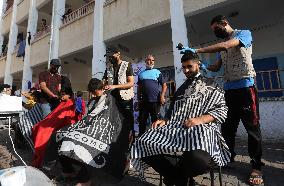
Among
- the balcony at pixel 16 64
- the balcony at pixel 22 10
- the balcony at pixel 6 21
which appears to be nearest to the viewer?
the balcony at pixel 16 64

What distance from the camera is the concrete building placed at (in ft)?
23.9

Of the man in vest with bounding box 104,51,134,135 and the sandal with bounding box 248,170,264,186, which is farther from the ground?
the man in vest with bounding box 104,51,134,135

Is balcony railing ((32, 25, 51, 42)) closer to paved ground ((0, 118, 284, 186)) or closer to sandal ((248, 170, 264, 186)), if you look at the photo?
paved ground ((0, 118, 284, 186))

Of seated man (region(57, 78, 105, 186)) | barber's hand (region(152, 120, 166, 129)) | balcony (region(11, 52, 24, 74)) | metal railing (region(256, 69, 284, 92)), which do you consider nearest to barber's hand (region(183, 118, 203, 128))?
barber's hand (region(152, 120, 166, 129))

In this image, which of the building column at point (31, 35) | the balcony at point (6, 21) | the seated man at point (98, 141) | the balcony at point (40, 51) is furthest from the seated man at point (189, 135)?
the balcony at point (6, 21)

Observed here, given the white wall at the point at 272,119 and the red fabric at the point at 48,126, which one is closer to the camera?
the red fabric at the point at 48,126

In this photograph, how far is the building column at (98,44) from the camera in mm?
10109

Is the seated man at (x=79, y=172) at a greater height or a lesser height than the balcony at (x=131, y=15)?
lesser

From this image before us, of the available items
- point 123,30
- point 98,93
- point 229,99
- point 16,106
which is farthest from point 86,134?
point 123,30

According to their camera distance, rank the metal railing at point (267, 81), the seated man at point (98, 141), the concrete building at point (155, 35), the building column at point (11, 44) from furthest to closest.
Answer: the building column at point (11, 44)
the concrete building at point (155, 35)
the metal railing at point (267, 81)
the seated man at point (98, 141)

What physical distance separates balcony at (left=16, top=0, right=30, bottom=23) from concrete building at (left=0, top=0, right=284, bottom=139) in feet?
3.42

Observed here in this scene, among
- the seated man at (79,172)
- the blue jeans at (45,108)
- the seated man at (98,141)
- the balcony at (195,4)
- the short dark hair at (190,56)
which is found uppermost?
the balcony at (195,4)

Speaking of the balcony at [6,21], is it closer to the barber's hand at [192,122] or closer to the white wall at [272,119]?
the white wall at [272,119]

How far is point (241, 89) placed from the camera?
2.99m
